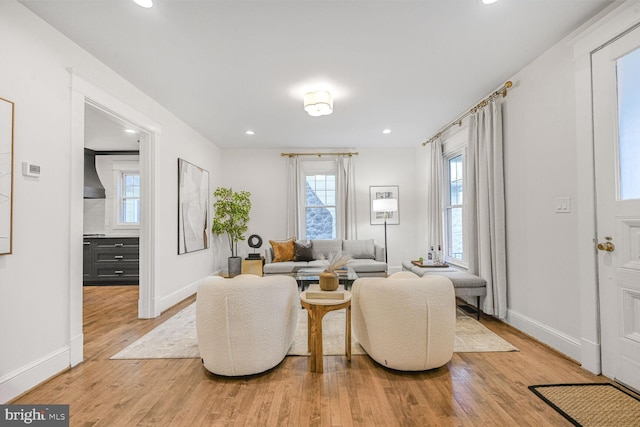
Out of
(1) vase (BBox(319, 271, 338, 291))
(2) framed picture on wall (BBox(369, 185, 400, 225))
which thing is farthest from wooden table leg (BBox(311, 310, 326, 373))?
(2) framed picture on wall (BBox(369, 185, 400, 225))

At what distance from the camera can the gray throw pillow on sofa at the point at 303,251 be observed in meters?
5.32

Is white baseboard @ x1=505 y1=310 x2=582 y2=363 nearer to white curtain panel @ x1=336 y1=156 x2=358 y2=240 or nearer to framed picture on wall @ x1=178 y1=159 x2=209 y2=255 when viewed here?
white curtain panel @ x1=336 y1=156 x2=358 y2=240

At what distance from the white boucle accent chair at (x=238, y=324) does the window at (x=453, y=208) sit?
3.52m

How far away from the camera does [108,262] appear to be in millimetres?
5605

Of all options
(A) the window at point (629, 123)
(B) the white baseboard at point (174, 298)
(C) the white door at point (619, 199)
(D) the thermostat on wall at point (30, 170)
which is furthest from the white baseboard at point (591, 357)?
(D) the thermostat on wall at point (30, 170)

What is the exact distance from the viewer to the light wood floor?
178cm

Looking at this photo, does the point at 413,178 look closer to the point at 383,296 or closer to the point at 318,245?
the point at 318,245

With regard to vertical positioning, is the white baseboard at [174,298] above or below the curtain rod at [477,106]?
below

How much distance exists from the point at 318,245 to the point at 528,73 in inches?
151

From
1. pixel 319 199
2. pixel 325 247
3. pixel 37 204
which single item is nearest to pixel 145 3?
pixel 37 204

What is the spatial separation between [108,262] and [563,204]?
266 inches

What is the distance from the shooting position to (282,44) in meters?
2.54

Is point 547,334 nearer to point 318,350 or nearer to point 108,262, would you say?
point 318,350

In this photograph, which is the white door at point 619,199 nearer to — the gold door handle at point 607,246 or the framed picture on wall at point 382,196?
the gold door handle at point 607,246
